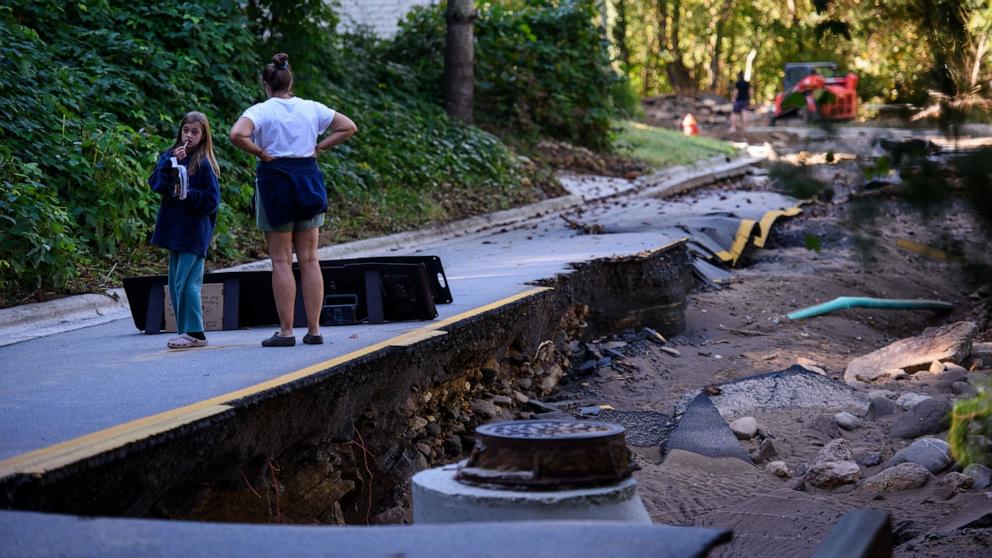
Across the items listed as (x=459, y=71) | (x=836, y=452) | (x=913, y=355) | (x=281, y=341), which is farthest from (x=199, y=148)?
(x=459, y=71)

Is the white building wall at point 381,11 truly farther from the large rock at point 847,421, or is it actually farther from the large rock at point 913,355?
the large rock at point 847,421

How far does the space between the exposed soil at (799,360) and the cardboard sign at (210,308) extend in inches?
108

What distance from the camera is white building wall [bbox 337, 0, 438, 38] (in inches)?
1040

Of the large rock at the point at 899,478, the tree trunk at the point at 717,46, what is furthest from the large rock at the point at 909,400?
the tree trunk at the point at 717,46

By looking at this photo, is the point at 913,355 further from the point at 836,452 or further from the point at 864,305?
the point at 864,305

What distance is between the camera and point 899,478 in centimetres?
712

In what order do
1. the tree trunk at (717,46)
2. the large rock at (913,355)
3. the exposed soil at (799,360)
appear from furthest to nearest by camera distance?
the tree trunk at (717,46) < the large rock at (913,355) < the exposed soil at (799,360)

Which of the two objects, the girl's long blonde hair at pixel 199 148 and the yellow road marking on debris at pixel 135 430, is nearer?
the yellow road marking on debris at pixel 135 430

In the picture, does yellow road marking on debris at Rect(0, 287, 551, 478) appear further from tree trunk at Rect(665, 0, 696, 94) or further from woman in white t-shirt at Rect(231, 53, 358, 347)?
tree trunk at Rect(665, 0, 696, 94)

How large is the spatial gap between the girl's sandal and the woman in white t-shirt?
700 millimetres

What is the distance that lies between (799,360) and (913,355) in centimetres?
110

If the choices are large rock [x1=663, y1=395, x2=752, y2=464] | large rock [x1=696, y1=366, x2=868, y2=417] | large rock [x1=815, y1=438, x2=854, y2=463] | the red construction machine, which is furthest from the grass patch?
the red construction machine

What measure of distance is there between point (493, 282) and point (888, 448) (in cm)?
A: 373

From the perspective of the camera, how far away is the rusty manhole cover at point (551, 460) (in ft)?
12.6
